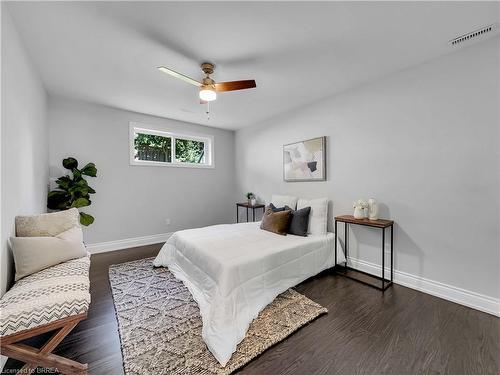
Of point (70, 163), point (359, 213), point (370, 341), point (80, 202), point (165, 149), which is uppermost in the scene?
point (165, 149)

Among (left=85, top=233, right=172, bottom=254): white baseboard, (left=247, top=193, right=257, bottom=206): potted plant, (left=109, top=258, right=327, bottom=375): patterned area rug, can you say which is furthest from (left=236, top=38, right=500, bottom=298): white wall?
(left=85, top=233, right=172, bottom=254): white baseboard

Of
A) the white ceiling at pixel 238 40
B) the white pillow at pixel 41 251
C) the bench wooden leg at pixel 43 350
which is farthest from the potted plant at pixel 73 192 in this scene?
the bench wooden leg at pixel 43 350

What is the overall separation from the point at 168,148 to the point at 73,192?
1.84 metres

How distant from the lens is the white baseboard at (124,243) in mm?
3584

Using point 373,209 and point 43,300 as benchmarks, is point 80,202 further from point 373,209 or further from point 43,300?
point 373,209

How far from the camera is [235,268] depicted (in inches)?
75.0

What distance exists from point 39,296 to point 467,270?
3.51m

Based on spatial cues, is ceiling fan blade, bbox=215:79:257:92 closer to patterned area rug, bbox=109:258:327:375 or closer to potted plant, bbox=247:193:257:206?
patterned area rug, bbox=109:258:327:375

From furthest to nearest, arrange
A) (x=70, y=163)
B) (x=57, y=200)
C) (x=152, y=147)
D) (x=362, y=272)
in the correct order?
(x=152, y=147), (x=70, y=163), (x=57, y=200), (x=362, y=272)

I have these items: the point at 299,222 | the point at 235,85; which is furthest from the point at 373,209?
the point at 235,85

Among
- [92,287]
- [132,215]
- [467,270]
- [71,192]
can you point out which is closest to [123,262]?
[92,287]

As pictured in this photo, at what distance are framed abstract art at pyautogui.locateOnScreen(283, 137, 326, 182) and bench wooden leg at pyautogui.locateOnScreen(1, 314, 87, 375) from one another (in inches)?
123

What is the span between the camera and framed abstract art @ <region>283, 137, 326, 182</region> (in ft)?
10.8

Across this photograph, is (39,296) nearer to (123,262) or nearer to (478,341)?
(123,262)
